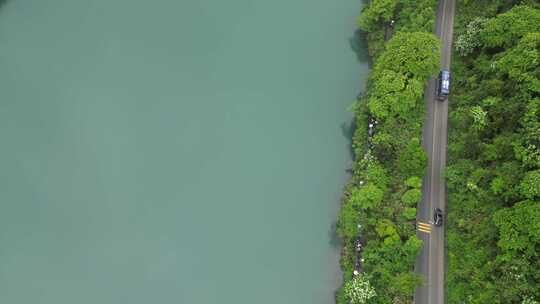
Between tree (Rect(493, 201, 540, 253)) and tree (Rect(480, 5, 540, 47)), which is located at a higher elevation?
tree (Rect(480, 5, 540, 47))

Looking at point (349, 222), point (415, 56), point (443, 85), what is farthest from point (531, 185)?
point (415, 56)

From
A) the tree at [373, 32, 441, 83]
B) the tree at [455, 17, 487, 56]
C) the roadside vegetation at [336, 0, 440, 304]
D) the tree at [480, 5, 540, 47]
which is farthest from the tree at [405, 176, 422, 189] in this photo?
the tree at [480, 5, 540, 47]

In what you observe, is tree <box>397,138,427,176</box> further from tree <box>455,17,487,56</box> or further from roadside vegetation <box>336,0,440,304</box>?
tree <box>455,17,487,56</box>

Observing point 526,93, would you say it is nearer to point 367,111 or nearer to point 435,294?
point 367,111

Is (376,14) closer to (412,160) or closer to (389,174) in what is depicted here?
(412,160)

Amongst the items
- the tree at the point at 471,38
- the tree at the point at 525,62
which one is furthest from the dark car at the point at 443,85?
the tree at the point at 525,62

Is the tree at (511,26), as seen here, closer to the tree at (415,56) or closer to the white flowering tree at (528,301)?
the tree at (415,56)
